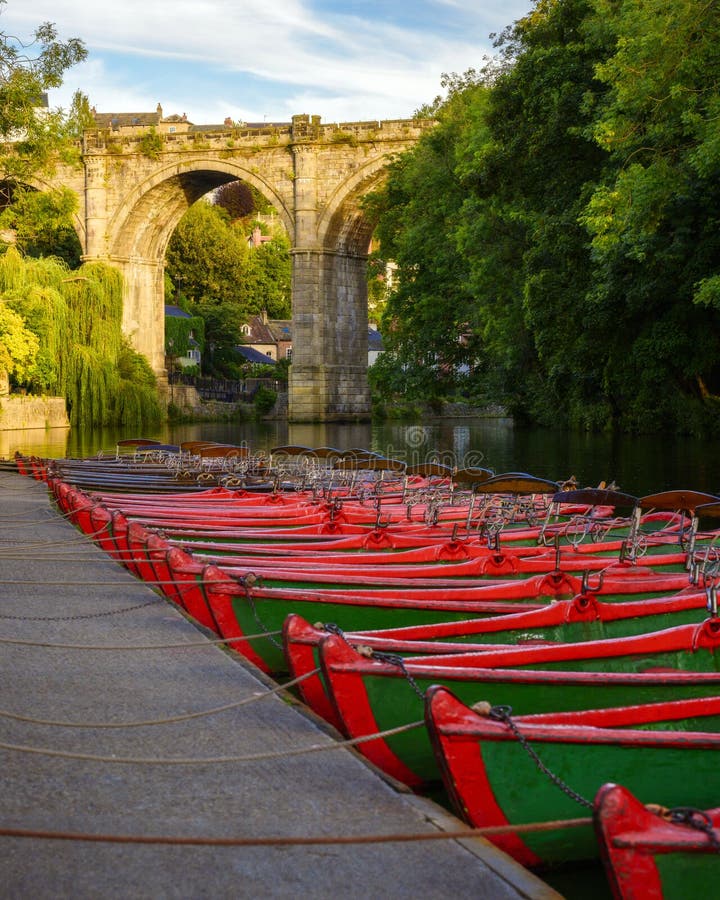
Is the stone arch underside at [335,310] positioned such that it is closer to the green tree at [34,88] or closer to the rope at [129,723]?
the green tree at [34,88]

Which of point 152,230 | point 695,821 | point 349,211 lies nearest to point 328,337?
point 349,211

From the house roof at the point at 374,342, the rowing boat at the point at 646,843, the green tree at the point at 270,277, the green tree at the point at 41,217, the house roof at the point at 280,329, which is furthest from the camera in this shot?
the house roof at the point at 374,342

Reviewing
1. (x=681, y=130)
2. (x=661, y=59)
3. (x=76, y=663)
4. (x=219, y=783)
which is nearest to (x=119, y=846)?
(x=219, y=783)

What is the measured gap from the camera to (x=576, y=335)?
2259 cm

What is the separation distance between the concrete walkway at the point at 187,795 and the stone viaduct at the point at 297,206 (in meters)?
37.6

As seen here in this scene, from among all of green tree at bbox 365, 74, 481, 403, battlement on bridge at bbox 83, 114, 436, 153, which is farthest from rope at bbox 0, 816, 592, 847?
battlement on bridge at bbox 83, 114, 436, 153

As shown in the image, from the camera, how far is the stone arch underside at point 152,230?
44719 millimetres

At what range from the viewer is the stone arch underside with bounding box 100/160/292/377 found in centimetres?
4472

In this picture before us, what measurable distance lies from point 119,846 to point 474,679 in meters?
1.44

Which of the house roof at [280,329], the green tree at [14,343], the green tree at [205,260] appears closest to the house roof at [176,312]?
the green tree at [205,260]

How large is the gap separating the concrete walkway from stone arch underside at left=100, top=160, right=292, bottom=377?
39364mm

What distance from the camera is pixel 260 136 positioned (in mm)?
43875

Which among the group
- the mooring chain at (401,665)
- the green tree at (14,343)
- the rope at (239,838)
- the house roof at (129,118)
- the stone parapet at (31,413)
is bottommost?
the rope at (239,838)

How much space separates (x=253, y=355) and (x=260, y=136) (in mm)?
28478
